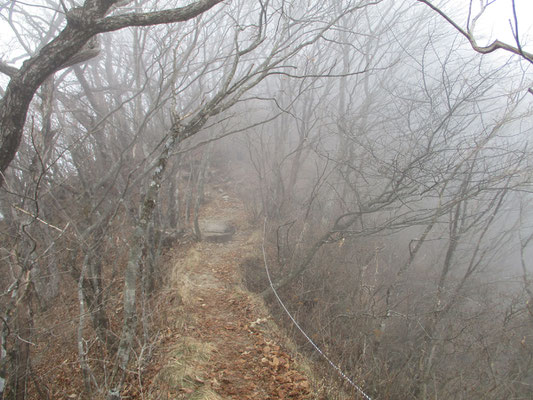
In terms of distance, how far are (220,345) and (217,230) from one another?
14.4ft

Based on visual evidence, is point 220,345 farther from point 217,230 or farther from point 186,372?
point 217,230

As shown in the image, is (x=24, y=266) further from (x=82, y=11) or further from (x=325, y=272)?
(x=325, y=272)

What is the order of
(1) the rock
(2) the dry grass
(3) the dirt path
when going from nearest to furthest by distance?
1. (2) the dry grass
2. (3) the dirt path
3. (1) the rock

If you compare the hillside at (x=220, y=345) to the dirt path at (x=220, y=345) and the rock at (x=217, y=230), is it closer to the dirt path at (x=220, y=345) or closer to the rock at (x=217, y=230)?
the dirt path at (x=220, y=345)

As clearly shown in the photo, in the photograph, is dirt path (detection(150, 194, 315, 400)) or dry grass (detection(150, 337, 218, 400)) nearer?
dry grass (detection(150, 337, 218, 400))

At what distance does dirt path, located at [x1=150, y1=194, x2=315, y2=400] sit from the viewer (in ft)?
10.2

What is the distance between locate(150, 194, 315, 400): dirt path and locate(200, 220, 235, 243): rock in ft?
4.49

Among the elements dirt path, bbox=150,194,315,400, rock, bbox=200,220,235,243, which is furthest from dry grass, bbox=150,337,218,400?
rock, bbox=200,220,235,243

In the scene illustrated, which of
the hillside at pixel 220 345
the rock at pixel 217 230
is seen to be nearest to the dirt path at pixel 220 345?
the hillside at pixel 220 345

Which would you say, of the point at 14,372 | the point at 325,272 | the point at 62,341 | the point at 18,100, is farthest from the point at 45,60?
the point at 325,272

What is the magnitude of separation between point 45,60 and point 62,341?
372cm

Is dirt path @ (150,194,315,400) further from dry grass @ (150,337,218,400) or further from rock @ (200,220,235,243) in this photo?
rock @ (200,220,235,243)

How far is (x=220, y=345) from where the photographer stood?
3.82m

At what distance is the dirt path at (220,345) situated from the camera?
123 inches
